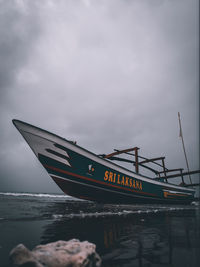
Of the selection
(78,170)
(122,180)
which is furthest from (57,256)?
(122,180)

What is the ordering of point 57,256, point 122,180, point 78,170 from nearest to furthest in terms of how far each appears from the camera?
point 57,256, point 78,170, point 122,180

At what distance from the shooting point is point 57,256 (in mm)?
2033

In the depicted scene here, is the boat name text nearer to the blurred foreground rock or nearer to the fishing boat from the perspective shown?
the fishing boat

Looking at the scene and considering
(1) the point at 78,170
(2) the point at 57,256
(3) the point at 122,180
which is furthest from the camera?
(3) the point at 122,180

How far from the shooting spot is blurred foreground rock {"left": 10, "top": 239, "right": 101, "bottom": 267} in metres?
1.85

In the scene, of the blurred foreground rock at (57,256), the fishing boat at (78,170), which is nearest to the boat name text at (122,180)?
the fishing boat at (78,170)

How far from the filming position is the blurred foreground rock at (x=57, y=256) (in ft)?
6.08

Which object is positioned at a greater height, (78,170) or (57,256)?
(78,170)

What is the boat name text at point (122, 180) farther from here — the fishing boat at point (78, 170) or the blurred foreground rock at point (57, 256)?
the blurred foreground rock at point (57, 256)

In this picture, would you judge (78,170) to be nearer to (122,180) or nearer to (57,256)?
(122,180)

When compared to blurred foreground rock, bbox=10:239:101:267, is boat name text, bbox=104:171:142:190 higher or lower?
higher

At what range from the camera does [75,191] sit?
10.6 metres

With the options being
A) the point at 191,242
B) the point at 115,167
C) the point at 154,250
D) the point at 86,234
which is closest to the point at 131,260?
the point at 154,250

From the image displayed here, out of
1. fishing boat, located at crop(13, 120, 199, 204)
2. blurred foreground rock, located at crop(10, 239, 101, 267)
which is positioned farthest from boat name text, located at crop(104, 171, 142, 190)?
blurred foreground rock, located at crop(10, 239, 101, 267)
